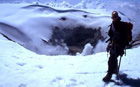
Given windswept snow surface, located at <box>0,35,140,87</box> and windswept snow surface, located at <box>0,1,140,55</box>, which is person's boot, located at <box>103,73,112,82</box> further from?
windswept snow surface, located at <box>0,1,140,55</box>

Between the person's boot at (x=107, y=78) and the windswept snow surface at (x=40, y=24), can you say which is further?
the windswept snow surface at (x=40, y=24)

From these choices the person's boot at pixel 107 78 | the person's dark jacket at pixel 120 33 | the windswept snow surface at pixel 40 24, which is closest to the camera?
the person's dark jacket at pixel 120 33

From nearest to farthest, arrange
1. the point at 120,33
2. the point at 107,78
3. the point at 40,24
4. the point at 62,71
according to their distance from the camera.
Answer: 1. the point at 120,33
2. the point at 107,78
3. the point at 62,71
4. the point at 40,24

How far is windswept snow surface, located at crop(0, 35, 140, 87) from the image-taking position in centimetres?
419

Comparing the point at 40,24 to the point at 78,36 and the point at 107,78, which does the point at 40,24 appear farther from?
the point at 107,78

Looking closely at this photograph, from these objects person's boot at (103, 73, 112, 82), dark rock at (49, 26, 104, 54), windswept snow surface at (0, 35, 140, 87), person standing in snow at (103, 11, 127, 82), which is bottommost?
dark rock at (49, 26, 104, 54)

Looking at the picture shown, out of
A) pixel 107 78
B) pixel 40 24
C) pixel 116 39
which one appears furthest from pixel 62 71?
pixel 40 24

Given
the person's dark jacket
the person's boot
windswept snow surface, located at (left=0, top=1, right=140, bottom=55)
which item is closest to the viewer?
the person's dark jacket

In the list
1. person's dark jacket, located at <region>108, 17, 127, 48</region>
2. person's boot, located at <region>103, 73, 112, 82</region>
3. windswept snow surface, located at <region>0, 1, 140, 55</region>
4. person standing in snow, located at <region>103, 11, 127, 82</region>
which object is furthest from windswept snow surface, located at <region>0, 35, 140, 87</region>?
windswept snow surface, located at <region>0, 1, 140, 55</region>

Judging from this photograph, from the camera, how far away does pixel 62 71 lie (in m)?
5.05

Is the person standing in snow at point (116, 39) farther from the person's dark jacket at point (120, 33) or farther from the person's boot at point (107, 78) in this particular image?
the person's boot at point (107, 78)

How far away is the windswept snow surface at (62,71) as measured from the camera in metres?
4.19

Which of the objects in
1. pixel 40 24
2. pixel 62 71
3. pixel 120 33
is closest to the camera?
pixel 120 33

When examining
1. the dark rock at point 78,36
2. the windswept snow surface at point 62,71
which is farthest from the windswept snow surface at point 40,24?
the windswept snow surface at point 62,71
